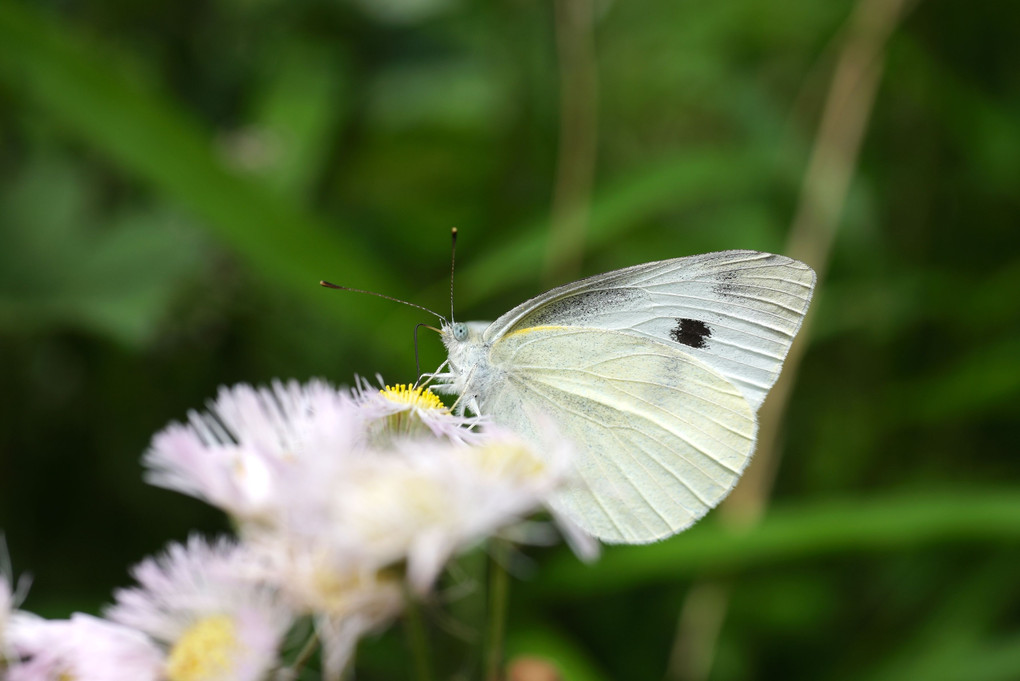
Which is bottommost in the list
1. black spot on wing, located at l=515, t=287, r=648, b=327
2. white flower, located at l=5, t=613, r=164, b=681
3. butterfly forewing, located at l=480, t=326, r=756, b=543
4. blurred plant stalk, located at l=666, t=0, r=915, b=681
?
white flower, located at l=5, t=613, r=164, b=681

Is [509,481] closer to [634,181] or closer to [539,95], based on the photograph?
[634,181]

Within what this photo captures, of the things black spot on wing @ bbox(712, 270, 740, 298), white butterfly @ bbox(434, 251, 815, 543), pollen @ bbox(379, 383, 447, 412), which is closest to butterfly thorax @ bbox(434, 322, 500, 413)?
white butterfly @ bbox(434, 251, 815, 543)

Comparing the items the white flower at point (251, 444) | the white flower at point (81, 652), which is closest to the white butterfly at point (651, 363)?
the white flower at point (251, 444)

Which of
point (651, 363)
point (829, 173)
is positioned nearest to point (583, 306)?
point (651, 363)

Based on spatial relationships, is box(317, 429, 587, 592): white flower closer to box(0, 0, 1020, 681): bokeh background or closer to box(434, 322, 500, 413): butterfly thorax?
box(434, 322, 500, 413): butterfly thorax

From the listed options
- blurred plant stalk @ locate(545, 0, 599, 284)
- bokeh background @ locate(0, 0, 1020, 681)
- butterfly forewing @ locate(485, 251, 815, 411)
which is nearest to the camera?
butterfly forewing @ locate(485, 251, 815, 411)

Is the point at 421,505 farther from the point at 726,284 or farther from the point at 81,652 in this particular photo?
the point at 726,284

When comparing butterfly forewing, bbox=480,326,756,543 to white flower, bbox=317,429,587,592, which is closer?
white flower, bbox=317,429,587,592
